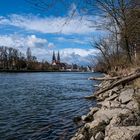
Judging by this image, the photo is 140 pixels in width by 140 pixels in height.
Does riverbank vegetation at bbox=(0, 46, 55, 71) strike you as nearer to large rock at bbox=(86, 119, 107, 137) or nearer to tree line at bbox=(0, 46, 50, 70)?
tree line at bbox=(0, 46, 50, 70)

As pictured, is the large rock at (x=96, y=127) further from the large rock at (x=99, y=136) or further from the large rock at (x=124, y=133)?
the large rock at (x=124, y=133)

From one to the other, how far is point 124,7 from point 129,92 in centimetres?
923

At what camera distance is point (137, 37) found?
1501 cm

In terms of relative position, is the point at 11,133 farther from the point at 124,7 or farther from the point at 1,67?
the point at 1,67

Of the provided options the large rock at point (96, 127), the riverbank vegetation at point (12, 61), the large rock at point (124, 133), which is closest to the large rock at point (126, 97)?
the large rock at point (96, 127)

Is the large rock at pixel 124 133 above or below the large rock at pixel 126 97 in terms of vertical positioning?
below

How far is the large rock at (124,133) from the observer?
9.72 m

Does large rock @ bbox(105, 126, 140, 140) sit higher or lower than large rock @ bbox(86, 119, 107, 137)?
higher

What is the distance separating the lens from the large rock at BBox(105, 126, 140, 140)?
9.72 meters

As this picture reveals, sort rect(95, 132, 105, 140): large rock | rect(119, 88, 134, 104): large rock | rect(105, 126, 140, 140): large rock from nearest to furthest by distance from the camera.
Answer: rect(105, 126, 140, 140): large rock
rect(95, 132, 105, 140): large rock
rect(119, 88, 134, 104): large rock

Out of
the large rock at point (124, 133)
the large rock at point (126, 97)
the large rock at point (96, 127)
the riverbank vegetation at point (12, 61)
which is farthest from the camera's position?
the riverbank vegetation at point (12, 61)

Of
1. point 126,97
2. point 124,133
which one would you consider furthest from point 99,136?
point 126,97

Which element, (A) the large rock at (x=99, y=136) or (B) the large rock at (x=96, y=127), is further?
(B) the large rock at (x=96, y=127)

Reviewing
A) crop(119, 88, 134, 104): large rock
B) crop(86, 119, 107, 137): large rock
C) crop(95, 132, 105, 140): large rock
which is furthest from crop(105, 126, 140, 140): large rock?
crop(119, 88, 134, 104): large rock
